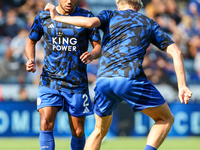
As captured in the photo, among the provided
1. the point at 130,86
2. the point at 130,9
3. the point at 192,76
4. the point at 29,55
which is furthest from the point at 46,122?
the point at 192,76

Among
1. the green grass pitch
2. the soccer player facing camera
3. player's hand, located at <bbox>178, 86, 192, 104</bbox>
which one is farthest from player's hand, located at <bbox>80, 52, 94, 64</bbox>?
the green grass pitch

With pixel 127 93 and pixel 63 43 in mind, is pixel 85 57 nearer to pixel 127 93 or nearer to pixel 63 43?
pixel 63 43

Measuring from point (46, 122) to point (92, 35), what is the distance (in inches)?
49.8

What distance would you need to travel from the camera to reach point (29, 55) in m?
4.78

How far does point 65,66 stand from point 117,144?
3848 mm

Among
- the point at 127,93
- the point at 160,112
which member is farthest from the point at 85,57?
the point at 160,112

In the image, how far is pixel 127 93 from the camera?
3879 mm

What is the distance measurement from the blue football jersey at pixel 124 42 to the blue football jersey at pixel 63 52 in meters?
0.76

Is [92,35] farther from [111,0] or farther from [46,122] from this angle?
[111,0]

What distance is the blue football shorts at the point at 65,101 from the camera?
15.1 ft

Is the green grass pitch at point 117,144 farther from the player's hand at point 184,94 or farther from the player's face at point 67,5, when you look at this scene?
the player's hand at point 184,94

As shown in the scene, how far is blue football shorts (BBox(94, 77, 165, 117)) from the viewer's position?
12.6 feet

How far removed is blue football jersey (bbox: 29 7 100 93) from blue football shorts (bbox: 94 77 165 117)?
0.80m

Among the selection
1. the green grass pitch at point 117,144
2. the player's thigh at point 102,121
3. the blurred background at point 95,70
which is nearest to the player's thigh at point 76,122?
the player's thigh at point 102,121
